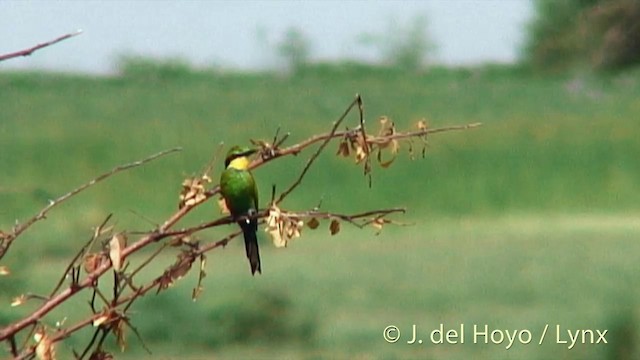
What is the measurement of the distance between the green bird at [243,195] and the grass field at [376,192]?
3577 millimetres

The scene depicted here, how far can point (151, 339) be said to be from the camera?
472 centimetres

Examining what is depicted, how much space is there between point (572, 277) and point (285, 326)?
5.06 ft

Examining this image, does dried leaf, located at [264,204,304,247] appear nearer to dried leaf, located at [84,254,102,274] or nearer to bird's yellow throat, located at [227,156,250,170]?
dried leaf, located at [84,254,102,274]

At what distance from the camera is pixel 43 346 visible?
898 millimetres

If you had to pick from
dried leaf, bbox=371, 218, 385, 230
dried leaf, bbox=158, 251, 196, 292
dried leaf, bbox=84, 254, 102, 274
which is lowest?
dried leaf, bbox=158, 251, 196, 292

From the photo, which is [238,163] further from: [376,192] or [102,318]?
[376,192]

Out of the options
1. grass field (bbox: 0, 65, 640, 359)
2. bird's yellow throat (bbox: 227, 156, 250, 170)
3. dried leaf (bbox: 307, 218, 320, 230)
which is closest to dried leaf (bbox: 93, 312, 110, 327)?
dried leaf (bbox: 307, 218, 320, 230)

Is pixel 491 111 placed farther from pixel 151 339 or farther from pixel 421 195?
pixel 151 339

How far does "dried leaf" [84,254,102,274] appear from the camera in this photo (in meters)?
0.91

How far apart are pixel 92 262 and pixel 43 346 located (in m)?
0.05

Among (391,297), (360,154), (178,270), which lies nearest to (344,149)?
(360,154)

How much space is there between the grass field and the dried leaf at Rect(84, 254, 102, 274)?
12.6ft

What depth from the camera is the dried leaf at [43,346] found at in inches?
35.1

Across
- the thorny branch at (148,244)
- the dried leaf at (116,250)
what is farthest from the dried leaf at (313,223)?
the dried leaf at (116,250)
